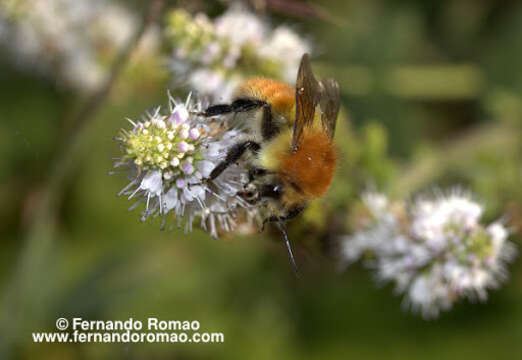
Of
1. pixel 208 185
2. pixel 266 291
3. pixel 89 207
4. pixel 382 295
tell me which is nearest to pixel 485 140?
pixel 382 295

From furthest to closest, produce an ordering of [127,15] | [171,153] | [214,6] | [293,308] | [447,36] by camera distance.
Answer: [447,36] < [293,308] < [127,15] < [214,6] < [171,153]

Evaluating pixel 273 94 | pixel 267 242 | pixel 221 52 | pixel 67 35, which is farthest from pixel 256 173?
pixel 67 35

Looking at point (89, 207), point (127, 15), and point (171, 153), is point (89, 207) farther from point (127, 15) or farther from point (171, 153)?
point (171, 153)

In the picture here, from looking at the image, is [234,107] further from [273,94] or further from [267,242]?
[267,242]

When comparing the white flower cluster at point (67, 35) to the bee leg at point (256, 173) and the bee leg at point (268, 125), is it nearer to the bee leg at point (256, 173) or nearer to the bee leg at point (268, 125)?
the bee leg at point (268, 125)

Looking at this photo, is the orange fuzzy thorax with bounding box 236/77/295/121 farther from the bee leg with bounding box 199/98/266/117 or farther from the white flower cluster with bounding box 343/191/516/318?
the white flower cluster with bounding box 343/191/516/318

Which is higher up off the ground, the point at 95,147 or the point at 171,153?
the point at 95,147
